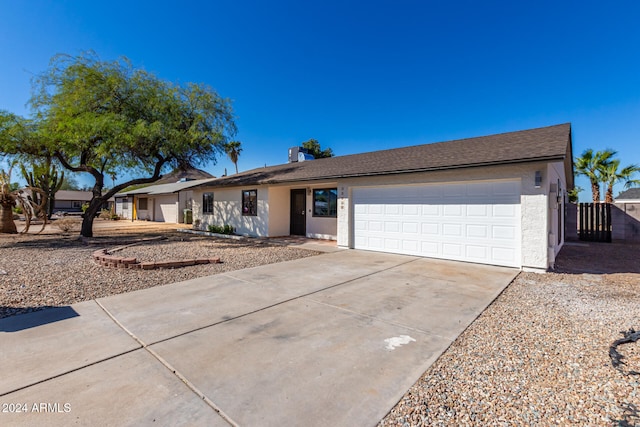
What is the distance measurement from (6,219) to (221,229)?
34.5 feet

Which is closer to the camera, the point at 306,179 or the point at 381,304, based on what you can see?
the point at 381,304

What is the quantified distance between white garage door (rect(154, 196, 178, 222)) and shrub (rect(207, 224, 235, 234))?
11212 millimetres

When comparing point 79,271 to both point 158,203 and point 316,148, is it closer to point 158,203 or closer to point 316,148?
point 158,203

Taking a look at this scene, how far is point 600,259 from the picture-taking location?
29.3 ft

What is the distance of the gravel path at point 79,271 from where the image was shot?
5.01 m

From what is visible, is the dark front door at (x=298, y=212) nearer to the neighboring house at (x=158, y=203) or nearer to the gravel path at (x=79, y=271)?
the gravel path at (x=79, y=271)

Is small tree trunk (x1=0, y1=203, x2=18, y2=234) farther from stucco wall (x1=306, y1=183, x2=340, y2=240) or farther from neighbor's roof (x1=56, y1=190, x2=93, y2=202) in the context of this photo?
neighbor's roof (x1=56, y1=190, x2=93, y2=202)

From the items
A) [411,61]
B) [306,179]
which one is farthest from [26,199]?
[411,61]

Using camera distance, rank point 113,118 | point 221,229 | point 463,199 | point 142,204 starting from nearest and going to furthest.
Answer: point 463,199
point 113,118
point 221,229
point 142,204

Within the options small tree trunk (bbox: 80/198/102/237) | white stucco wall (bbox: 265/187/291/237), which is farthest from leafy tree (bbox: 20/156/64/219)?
white stucco wall (bbox: 265/187/291/237)

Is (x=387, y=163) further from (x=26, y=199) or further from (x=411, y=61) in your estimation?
(x=26, y=199)

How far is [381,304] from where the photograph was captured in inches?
187

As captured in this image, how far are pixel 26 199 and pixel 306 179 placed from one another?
13711 millimetres

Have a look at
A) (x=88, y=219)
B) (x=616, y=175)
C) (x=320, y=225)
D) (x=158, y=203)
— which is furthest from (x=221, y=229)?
(x=616, y=175)
